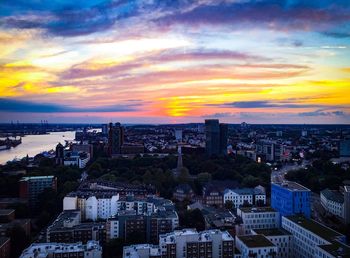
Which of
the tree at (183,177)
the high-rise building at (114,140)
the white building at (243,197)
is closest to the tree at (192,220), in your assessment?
the white building at (243,197)

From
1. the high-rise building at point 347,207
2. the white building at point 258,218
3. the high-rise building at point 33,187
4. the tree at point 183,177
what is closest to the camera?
the white building at point 258,218

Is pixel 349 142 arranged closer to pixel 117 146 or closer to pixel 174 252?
pixel 117 146

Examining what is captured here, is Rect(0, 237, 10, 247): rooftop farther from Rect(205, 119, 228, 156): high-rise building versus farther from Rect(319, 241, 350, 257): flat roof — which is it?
Rect(205, 119, 228, 156): high-rise building

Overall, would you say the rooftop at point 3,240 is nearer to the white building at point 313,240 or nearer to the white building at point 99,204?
the white building at point 99,204

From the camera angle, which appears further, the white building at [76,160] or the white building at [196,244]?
the white building at [76,160]

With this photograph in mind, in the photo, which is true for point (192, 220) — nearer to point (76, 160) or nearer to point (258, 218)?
point (258, 218)

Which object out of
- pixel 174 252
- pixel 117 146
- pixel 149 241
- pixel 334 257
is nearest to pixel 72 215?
pixel 149 241
